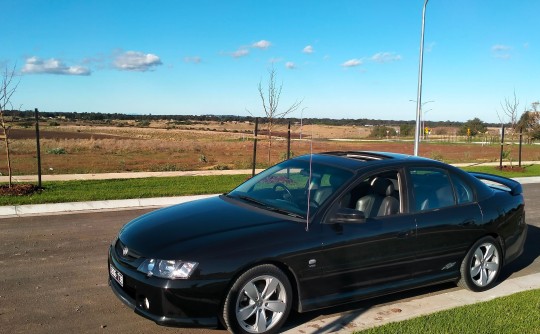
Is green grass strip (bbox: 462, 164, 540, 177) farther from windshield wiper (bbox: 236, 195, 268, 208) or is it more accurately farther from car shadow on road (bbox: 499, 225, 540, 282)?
windshield wiper (bbox: 236, 195, 268, 208)

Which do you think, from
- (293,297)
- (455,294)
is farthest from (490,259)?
(293,297)

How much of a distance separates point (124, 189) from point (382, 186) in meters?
8.68

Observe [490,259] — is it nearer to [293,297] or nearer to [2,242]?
[293,297]

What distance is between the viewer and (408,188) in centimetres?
502

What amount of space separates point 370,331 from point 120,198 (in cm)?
810

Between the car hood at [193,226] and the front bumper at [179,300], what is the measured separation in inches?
9.7

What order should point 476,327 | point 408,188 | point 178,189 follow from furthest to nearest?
1. point 178,189
2. point 408,188
3. point 476,327

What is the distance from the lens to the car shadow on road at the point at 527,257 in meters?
6.33

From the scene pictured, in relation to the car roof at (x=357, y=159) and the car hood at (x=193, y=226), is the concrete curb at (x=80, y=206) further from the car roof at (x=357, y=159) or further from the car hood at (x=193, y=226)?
the car roof at (x=357, y=159)

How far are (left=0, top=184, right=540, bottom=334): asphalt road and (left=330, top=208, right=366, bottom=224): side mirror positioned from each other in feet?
3.15

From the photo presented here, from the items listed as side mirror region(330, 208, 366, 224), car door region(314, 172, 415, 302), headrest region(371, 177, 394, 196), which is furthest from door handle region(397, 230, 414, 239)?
side mirror region(330, 208, 366, 224)

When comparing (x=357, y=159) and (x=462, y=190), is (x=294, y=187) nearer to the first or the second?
(x=357, y=159)

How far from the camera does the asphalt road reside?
14.3 feet

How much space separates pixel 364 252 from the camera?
4.54m
